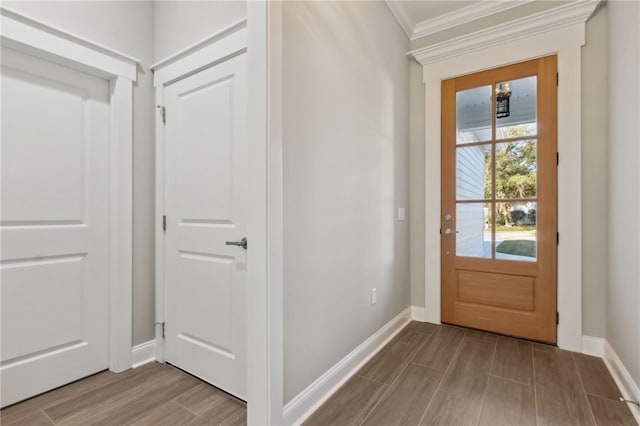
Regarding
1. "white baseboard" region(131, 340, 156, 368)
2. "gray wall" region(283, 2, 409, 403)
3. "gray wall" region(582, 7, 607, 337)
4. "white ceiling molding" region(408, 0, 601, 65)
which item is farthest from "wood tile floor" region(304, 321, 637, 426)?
"white ceiling molding" region(408, 0, 601, 65)

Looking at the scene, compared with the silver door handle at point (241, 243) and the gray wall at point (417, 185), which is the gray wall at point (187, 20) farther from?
the gray wall at point (417, 185)

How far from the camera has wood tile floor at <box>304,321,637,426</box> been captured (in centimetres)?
154

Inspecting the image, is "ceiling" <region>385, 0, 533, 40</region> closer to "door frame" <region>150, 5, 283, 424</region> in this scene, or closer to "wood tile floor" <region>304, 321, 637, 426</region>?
"door frame" <region>150, 5, 283, 424</region>

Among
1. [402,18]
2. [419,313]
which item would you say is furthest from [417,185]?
[402,18]

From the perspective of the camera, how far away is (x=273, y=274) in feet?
4.47

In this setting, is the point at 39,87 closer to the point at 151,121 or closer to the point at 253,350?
the point at 151,121

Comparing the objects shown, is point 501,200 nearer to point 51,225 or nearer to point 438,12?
point 438,12

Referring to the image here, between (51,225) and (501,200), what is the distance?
126 inches

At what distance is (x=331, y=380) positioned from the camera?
→ 68.7 inches

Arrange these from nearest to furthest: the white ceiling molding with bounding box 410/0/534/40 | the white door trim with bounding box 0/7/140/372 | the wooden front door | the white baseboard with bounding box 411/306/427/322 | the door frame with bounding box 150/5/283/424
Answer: the door frame with bounding box 150/5/283/424, the white door trim with bounding box 0/7/140/372, the wooden front door, the white ceiling molding with bounding box 410/0/534/40, the white baseboard with bounding box 411/306/427/322

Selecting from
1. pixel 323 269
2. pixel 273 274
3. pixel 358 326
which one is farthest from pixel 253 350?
pixel 358 326

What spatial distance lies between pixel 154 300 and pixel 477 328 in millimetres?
2611

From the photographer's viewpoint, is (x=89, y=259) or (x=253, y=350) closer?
(x=253, y=350)

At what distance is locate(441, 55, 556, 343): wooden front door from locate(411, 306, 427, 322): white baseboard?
0.17 m
